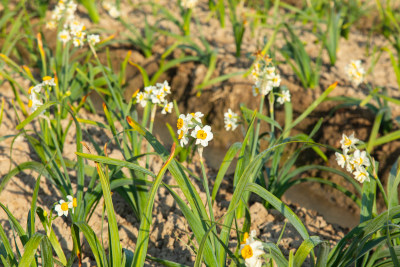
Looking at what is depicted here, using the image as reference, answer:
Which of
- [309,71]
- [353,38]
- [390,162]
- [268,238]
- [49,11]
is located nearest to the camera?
[268,238]

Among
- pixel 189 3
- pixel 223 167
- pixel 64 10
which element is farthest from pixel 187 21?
pixel 223 167

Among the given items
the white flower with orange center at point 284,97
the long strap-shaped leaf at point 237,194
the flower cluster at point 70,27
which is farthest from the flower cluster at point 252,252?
the flower cluster at point 70,27

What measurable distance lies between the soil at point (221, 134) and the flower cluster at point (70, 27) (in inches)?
25.6

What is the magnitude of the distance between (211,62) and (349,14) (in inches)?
62.7

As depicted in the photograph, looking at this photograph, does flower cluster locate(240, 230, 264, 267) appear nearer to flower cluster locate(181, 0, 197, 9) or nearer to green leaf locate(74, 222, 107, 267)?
green leaf locate(74, 222, 107, 267)

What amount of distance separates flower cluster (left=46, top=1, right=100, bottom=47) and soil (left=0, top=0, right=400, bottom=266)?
650mm

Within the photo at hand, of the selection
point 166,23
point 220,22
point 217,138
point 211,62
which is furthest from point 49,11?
point 217,138

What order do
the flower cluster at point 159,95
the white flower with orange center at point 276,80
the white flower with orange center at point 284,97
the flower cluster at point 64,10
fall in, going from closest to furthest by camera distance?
the flower cluster at point 159,95
the white flower with orange center at point 276,80
the white flower with orange center at point 284,97
the flower cluster at point 64,10

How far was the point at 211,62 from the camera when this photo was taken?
123 inches

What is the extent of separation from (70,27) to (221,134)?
1244 mm

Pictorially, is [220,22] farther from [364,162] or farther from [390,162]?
[364,162]

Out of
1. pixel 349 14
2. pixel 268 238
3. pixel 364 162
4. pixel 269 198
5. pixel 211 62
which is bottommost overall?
pixel 268 238

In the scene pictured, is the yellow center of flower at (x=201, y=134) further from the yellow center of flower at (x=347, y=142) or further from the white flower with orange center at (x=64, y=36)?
the white flower with orange center at (x=64, y=36)

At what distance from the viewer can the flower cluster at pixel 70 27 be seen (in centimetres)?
225
